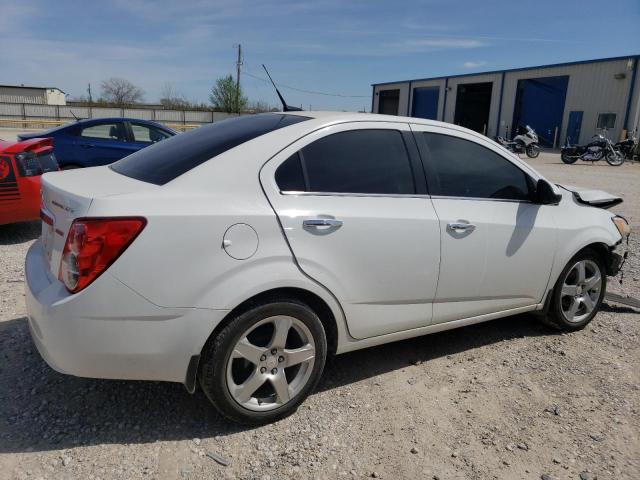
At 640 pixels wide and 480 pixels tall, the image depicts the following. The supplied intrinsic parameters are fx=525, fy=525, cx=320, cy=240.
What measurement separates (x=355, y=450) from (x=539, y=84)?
35.0 metres

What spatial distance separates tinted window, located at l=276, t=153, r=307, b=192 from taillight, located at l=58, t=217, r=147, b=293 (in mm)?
749

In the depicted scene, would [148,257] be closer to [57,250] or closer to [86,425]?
[57,250]

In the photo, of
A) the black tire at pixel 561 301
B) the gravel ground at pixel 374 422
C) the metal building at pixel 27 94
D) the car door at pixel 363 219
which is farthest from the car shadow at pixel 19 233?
the metal building at pixel 27 94

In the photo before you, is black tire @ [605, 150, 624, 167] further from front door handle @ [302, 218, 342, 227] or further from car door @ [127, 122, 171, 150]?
front door handle @ [302, 218, 342, 227]

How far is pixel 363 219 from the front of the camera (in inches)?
115

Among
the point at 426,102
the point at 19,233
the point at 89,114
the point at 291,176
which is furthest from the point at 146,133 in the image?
the point at 89,114

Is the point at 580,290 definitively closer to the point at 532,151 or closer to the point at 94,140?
the point at 94,140

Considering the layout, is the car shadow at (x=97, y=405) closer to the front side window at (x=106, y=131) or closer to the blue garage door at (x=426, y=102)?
the front side window at (x=106, y=131)

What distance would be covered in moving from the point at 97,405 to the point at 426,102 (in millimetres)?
43128

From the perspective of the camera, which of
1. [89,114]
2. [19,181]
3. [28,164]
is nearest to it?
[19,181]

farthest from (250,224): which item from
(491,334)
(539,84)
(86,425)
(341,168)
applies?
(539,84)

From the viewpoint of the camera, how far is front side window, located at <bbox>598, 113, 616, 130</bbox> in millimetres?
27500

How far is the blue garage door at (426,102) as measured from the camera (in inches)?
1651

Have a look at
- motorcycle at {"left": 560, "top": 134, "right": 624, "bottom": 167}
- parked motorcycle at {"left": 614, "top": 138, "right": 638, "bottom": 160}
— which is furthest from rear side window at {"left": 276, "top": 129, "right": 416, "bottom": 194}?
parked motorcycle at {"left": 614, "top": 138, "right": 638, "bottom": 160}
